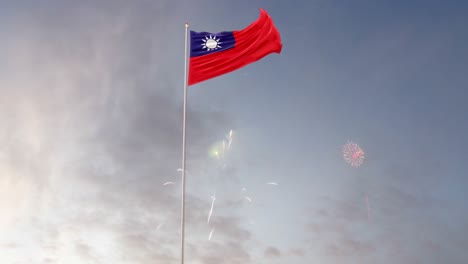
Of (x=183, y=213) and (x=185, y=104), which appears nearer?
(x=183, y=213)

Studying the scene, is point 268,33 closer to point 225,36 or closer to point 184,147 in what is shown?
point 225,36

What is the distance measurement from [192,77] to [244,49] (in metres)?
4.69

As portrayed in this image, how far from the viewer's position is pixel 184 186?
34.5m

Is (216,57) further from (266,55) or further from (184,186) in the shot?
(184,186)

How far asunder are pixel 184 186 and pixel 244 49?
461 inches

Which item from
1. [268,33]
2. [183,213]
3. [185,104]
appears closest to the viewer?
[183,213]

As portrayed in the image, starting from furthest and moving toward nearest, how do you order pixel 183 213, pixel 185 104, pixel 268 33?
1. pixel 268 33
2. pixel 185 104
3. pixel 183 213

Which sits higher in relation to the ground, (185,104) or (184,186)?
(185,104)

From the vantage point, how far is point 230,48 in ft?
130

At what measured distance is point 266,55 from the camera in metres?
40.1

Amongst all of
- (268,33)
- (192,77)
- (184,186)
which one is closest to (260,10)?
(268,33)

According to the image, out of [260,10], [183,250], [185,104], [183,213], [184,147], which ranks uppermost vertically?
[260,10]

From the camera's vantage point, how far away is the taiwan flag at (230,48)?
38.6m

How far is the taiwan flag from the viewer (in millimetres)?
38625
